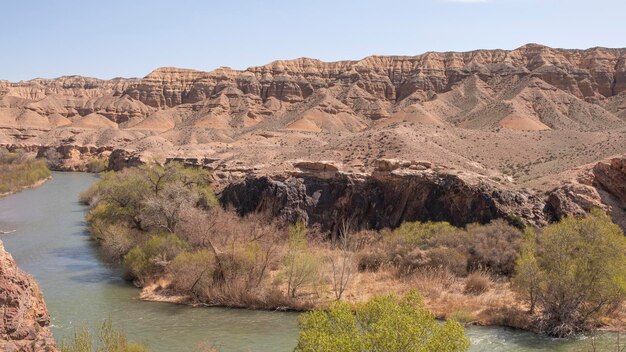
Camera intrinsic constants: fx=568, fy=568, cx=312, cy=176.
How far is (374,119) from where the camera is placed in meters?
104

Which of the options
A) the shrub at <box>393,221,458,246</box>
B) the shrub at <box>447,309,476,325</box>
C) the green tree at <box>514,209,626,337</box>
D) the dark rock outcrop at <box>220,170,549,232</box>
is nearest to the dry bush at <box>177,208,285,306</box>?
the dark rock outcrop at <box>220,170,549,232</box>

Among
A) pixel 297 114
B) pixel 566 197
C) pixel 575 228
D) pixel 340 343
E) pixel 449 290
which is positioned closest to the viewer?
pixel 340 343

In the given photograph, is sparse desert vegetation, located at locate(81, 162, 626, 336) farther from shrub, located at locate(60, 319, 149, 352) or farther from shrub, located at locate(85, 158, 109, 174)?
shrub, located at locate(85, 158, 109, 174)

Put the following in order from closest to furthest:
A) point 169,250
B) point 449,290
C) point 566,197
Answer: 1. point 449,290
2. point 169,250
3. point 566,197

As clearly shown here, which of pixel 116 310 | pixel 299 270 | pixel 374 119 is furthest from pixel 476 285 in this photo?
pixel 374 119

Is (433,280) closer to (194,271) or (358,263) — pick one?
(358,263)

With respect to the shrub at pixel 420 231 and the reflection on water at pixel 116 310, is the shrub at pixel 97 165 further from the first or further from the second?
Result: the shrub at pixel 420 231

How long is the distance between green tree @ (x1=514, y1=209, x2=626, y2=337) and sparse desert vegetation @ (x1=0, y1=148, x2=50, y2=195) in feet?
182

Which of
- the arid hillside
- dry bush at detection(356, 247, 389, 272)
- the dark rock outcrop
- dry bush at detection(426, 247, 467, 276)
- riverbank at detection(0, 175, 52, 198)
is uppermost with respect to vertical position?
the arid hillside

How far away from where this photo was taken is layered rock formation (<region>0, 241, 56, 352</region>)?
40.7 feet

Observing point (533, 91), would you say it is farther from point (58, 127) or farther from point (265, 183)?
point (58, 127)

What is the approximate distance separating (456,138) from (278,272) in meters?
29.1

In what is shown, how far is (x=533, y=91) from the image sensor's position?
88188 millimetres

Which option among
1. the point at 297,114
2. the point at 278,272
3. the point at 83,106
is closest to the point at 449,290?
the point at 278,272
